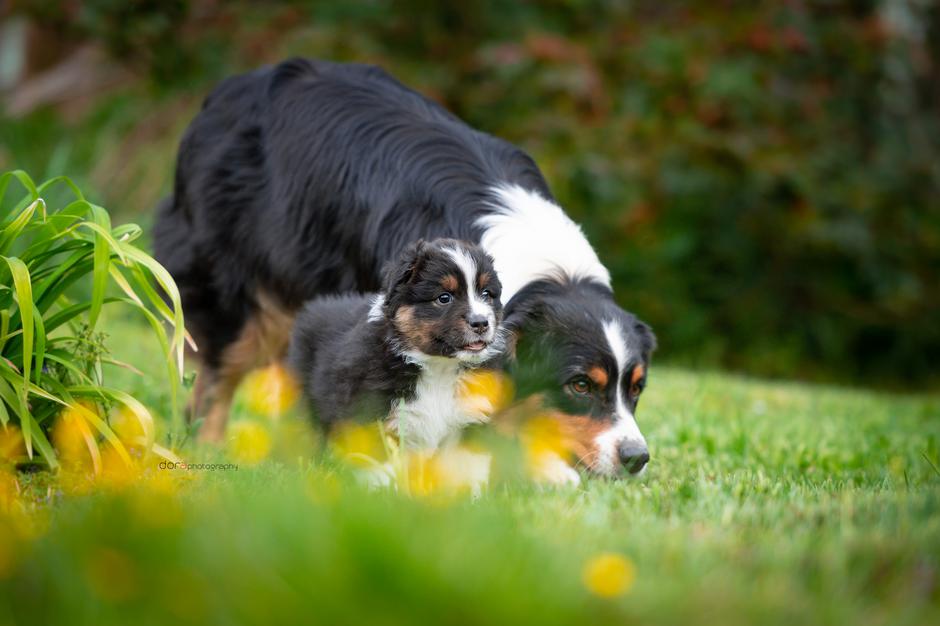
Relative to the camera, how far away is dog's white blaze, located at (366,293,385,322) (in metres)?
3.82

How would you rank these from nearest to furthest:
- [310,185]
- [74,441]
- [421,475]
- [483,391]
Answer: [421,475] < [74,441] < [483,391] < [310,185]

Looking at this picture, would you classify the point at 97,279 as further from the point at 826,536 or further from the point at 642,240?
the point at 642,240

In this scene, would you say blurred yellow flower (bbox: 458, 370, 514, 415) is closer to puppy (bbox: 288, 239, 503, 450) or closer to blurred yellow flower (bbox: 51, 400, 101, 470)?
puppy (bbox: 288, 239, 503, 450)

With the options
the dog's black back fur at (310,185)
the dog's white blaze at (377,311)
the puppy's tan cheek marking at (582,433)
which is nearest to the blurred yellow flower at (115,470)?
the dog's white blaze at (377,311)

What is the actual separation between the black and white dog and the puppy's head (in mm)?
424

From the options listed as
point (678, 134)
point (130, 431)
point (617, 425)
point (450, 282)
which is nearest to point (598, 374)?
point (617, 425)

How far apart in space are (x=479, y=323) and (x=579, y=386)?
594mm

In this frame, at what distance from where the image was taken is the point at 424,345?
366 cm

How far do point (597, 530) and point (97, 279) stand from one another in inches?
74.3

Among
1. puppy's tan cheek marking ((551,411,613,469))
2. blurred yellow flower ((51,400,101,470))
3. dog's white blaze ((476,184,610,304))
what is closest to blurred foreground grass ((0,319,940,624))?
blurred yellow flower ((51,400,101,470))

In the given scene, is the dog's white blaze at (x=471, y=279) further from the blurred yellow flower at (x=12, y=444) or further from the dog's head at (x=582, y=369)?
the blurred yellow flower at (x=12, y=444)

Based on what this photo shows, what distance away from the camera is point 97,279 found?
11.2 ft

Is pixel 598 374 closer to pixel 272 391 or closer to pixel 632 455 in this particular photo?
pixel 632 455

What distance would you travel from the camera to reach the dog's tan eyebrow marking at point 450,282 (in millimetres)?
3619
